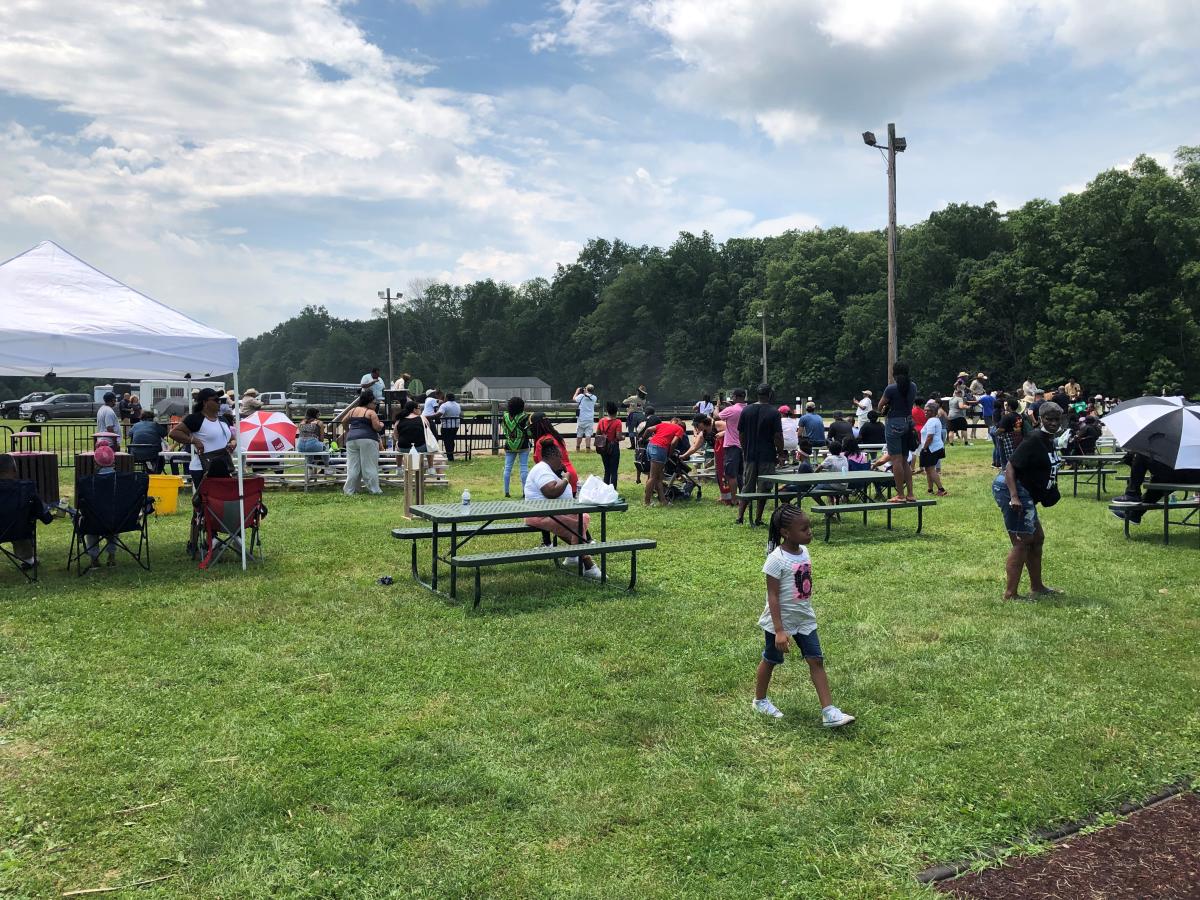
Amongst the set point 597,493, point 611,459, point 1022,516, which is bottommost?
point 1022,516

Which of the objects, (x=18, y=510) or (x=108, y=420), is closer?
(x=18, y=510)

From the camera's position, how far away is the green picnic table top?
24.8 ft

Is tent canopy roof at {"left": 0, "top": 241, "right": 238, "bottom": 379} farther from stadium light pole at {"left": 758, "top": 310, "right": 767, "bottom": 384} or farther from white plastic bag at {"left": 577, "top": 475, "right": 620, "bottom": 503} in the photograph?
stadium light pole at {"left": 758, "top": 310, "right": 767, "bottom": 384}

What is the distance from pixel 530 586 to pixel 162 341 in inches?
169

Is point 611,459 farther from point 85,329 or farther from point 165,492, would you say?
point 85,329

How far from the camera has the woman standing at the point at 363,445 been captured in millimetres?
14461

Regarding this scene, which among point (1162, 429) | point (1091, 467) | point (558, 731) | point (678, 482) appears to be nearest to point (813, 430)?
point (678, 482)

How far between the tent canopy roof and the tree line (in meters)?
2.66

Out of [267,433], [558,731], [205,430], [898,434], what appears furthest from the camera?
[267,433]

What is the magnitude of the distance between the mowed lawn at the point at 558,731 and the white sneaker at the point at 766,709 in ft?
0.28

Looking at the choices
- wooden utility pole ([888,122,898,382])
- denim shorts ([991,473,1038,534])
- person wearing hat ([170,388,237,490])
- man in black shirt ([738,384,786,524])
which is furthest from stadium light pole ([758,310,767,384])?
denim shorts ([991,473,1038,534])

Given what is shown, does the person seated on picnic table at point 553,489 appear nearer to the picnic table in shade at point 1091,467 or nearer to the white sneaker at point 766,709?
the white sneaker at point 766,709

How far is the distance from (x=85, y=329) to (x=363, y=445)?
643cm

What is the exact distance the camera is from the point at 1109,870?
11.2 ft
